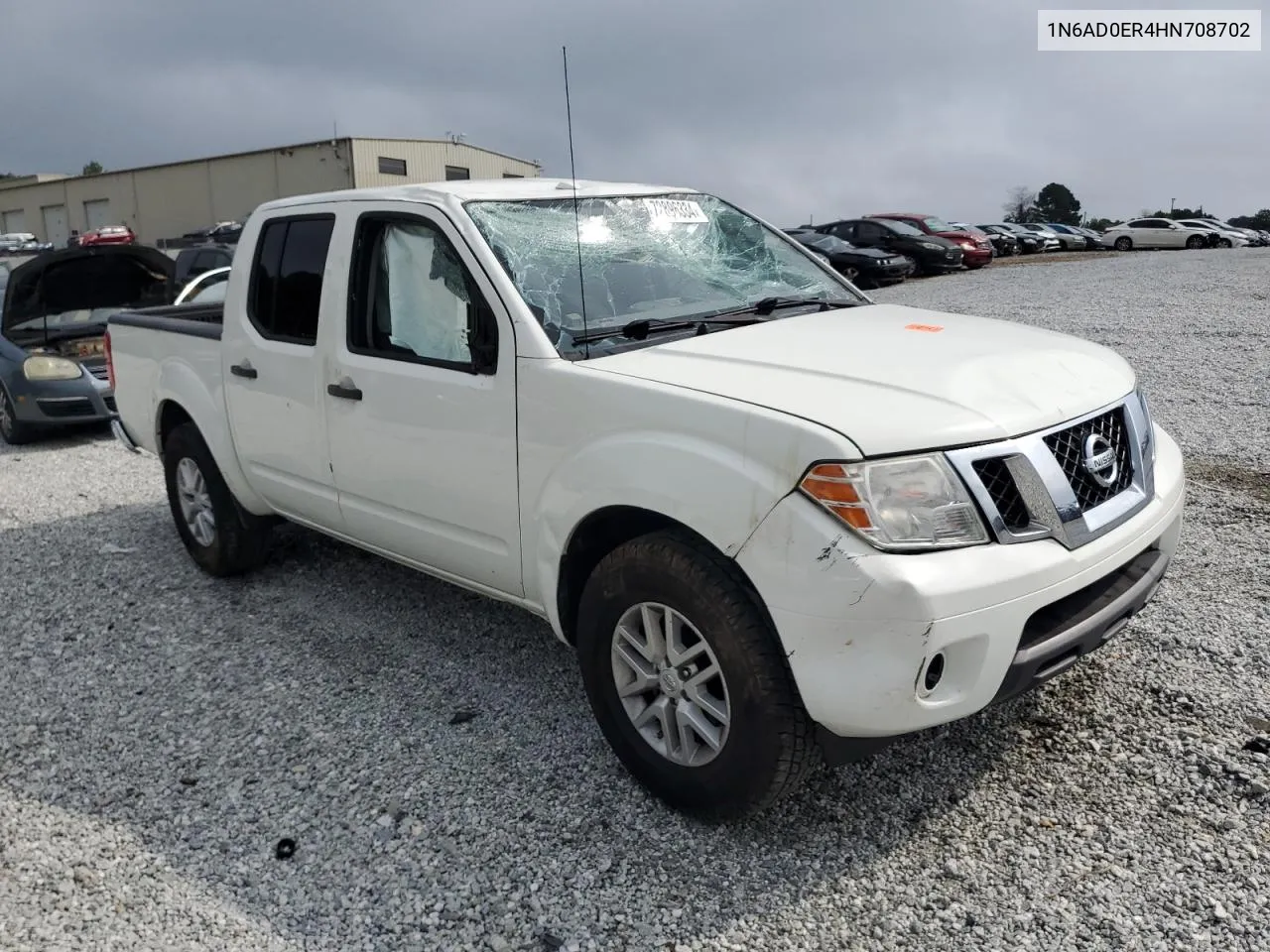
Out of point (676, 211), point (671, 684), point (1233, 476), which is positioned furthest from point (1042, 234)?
point (671, 684)

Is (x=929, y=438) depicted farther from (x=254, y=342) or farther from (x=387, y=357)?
(x=254, y=342)

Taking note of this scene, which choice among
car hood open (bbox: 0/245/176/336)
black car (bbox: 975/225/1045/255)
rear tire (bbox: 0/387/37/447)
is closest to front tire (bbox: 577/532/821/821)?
rear tire (bbox: 0/387/37/447)

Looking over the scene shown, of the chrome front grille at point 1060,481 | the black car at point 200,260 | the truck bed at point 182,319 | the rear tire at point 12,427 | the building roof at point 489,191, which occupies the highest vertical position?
the black car at point 200,260

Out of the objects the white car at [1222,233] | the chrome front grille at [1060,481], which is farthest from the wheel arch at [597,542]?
the white car at [1222,233]

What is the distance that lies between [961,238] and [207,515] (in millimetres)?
23959

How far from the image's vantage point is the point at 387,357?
390 cm

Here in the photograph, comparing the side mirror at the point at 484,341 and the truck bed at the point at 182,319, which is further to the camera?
the truck bed at the point at 182,319

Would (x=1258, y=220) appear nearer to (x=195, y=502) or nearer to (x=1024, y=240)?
(x=1024, y=240)

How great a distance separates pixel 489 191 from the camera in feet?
13.1

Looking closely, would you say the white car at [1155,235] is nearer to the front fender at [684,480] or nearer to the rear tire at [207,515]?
the rear tire at [207,515]

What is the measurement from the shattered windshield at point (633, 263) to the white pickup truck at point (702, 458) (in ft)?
0.04

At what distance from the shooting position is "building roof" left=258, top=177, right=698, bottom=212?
12.7 ft

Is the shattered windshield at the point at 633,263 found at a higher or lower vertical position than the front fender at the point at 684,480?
higher

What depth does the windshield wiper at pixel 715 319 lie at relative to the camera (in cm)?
350
